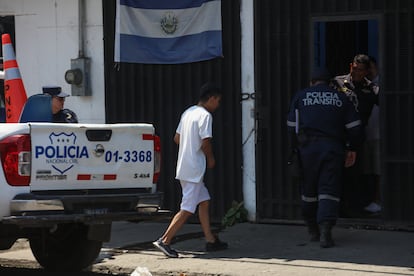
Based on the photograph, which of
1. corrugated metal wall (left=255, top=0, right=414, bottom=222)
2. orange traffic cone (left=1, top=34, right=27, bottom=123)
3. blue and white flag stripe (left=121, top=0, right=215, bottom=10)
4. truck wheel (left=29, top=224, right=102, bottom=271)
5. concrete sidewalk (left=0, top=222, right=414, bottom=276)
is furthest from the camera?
blue and white flag stripe (left=121, top=0, right=215, bottom=10)

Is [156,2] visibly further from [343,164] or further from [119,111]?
[343,164]

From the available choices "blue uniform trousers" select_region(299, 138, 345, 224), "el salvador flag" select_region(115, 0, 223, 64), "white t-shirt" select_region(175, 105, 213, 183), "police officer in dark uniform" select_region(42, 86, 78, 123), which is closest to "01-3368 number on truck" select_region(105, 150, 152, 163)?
"white t-shirt" select_region(175, 105, 213, 183)

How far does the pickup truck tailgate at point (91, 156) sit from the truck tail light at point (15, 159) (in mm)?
66

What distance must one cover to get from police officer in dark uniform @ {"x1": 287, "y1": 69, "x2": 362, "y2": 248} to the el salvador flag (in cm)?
187

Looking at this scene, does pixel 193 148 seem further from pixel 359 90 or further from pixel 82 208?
pixel 359 90

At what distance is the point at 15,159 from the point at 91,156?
2.36 ft

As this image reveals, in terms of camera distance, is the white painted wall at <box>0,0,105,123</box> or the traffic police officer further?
the white painted wall at <box>0,0,105,123</box>

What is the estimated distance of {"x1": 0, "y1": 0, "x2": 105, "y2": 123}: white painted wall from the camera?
36.4 feet

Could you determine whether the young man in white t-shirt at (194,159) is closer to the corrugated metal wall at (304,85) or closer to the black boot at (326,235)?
the black boot at (326,235)

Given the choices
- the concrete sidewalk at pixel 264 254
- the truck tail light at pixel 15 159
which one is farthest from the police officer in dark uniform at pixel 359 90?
the truck tail light at pixel 15 159

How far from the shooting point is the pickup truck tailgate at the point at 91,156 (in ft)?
22.8

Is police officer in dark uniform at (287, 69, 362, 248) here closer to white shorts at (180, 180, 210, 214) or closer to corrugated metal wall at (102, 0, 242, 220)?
white shorts at (180, 180, 210, 214)

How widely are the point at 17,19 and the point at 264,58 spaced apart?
3690 mm

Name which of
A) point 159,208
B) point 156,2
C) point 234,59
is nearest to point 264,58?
point 234,59
